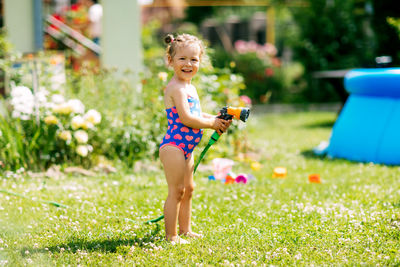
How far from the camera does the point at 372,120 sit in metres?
6.14

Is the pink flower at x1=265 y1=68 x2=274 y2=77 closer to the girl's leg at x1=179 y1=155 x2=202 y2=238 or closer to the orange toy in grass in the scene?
the orange toy in grass

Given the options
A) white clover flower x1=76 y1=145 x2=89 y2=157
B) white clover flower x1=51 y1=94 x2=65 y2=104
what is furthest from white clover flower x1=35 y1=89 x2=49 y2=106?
white clover flower x1=76 y1=145 x2=89 y2=157

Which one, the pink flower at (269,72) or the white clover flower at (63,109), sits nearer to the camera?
the white clover flower at (63,109)

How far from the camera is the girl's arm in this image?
10.6ft

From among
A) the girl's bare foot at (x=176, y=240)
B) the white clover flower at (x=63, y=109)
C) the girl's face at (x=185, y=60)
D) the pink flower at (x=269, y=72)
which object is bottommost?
the girl's bare foot at (x=176, y=240)

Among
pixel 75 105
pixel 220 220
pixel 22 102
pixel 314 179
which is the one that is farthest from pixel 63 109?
pixel 314 179

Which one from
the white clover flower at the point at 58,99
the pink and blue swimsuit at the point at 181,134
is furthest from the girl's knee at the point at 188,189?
the white clover flower at the point at 58,99

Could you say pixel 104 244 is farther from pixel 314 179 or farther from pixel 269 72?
pixel 269 72

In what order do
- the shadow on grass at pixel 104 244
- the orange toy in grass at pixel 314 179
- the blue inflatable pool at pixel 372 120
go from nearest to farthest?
the shadow on grass at pixel 104 244, the orange toy in grass at pixel 314 179, the blue inflatable pool at pixel 372 120

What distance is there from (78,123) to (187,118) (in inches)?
95.1

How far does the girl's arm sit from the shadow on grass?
809 millimetres

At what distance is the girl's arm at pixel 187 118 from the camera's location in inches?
127

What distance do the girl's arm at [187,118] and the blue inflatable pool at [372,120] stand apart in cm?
340

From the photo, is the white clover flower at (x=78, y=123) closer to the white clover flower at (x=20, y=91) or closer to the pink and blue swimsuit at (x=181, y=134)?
the white clover flower at (x=20, y=91)
